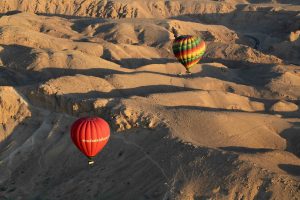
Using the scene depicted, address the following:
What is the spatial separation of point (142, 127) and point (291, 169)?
9.56 m

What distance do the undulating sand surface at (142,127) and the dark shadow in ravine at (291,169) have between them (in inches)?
2.0

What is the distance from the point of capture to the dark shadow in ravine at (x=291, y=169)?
1027 inches

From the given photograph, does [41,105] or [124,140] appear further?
[41,105]

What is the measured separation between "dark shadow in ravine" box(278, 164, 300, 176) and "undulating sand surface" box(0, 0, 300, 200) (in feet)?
0.17

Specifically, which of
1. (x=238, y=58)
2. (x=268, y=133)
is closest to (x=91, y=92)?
(x=268, y=133)

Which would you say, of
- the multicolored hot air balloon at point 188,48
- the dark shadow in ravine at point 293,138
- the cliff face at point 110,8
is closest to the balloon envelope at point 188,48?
the multicolored hot air balloon at point 188,48

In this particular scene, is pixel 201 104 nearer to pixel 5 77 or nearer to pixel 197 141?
pixel 197 141

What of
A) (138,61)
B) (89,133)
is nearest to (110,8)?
(138,61)

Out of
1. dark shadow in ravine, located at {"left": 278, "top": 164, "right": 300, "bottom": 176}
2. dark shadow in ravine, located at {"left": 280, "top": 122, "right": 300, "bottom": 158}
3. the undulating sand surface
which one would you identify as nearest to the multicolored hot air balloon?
A: the undulating sand surface

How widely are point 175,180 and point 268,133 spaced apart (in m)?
8.90

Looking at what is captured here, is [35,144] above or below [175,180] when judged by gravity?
below

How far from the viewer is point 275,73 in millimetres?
54562

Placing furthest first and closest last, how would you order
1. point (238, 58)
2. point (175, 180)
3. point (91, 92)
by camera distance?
point (238, 58), point (91, 92), point (175, 180)

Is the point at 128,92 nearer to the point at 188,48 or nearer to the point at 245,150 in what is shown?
the point at 188,48
